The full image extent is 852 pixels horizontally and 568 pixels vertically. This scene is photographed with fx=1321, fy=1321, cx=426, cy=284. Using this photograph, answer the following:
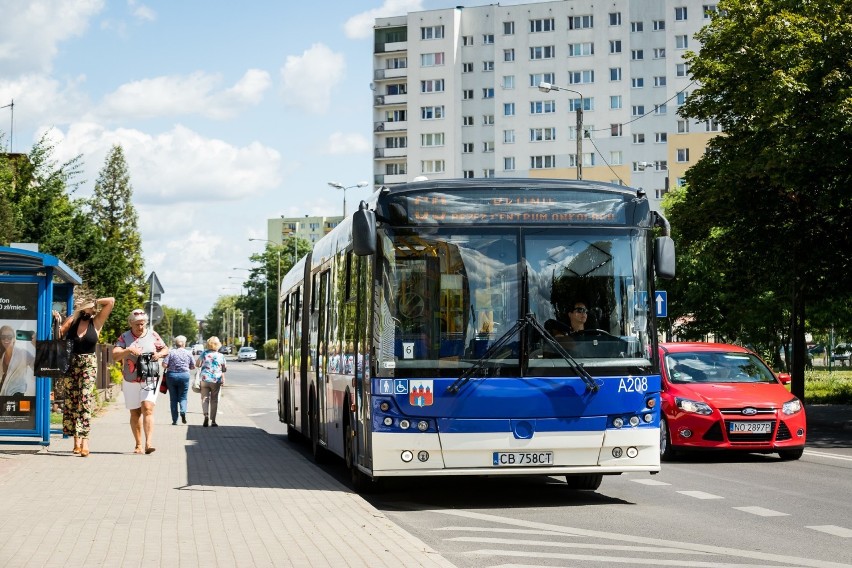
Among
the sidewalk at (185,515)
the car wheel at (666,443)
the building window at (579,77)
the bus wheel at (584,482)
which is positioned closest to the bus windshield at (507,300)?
the sidewalk at (185,515)

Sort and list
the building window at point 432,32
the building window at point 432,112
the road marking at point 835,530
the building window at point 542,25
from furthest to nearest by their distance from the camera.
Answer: the building window at point 432,112
the building window at point 432,32
the building window at point 542,25
the road marking at point 835,530

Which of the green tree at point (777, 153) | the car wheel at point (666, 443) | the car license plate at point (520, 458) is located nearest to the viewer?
the car license plate at point (520, 458)

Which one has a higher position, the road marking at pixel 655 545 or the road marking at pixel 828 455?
the road marking at pixel 655 545

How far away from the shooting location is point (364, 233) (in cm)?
1181

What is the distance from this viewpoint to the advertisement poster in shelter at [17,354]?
1692 cm

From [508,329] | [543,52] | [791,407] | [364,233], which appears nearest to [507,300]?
[508,329]

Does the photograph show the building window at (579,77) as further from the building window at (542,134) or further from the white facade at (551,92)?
the building window at (542,134)

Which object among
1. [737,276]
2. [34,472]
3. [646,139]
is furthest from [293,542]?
[646,139]

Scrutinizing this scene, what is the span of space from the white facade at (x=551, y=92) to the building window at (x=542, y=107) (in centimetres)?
8

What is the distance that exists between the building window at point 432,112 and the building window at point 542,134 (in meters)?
8.36

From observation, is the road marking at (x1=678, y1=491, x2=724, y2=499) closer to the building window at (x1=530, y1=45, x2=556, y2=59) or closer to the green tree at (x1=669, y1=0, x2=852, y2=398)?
the green tree at (x1=669, y1=0, x2=852, y2=398)

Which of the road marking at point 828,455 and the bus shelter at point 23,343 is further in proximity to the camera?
the road marking at point 828,455

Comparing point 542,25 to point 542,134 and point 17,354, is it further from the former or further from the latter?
point 17,354

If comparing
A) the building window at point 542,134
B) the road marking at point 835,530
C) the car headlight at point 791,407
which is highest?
the building window at point 542,134
